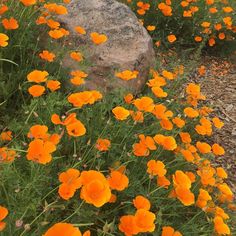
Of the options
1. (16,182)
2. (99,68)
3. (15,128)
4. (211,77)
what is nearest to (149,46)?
(99,68)

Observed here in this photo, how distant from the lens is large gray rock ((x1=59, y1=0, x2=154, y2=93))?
11.2 ft

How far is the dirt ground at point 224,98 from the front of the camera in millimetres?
3613

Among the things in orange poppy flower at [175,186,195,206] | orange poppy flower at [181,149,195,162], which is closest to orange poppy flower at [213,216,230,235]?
orange poppy flower at [175,186,195,206]

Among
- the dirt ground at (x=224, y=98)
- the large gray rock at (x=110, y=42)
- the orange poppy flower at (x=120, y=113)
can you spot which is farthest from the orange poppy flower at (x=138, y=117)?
the dirt ground at (x=224, y=98)

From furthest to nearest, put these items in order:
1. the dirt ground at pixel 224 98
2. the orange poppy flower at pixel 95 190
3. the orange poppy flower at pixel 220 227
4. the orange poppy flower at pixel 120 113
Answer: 1. the dirt ground at pixel 224 98
2. the orange poppy flower at pixel 120 113
3. the orange poppy flower at pixel 220 227
4. the orange poppy flower at pixel 95 190

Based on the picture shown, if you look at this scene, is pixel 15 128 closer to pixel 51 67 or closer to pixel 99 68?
pixel 51 67

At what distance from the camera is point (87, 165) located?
234 centimetres

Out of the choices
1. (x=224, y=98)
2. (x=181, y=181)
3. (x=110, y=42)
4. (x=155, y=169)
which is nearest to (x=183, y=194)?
(x=181, y=181)

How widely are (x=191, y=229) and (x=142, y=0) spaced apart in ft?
11.4

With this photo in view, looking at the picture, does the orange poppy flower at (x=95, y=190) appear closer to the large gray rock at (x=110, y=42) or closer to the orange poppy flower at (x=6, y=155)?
the orange poppy flower at (x=6, y=155)

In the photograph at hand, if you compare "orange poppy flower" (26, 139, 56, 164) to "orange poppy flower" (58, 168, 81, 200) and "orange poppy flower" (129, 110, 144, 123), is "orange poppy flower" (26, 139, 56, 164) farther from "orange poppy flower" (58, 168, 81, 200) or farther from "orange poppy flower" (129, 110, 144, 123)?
"orange poppy flower" (129, 110, 144, 123)

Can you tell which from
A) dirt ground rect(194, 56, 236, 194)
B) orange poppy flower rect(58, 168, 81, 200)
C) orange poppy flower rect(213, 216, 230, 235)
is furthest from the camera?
dirt ground rect(194, 56, 236, 194)

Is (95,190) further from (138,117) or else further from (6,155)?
(138,117)

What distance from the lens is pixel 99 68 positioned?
3416 millimetres
